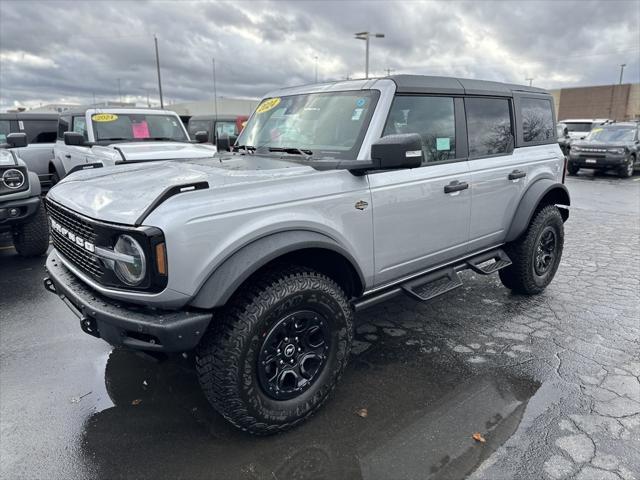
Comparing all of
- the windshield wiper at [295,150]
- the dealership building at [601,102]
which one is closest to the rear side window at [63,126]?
the windshield wiper at [295,150]

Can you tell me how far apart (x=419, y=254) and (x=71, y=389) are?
102 inches

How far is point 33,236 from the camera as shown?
19.0ft

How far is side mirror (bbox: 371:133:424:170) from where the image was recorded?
8.62 ft

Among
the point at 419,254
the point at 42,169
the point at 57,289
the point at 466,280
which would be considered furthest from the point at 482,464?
the point at 42,169

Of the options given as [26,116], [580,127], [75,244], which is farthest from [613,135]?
[75,244]

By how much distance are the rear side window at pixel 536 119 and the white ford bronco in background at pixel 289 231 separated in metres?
0.47

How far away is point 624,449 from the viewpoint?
8.01 ft

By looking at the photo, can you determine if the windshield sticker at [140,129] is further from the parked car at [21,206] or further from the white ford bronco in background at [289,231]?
the white ford bronco in background at [289,231]

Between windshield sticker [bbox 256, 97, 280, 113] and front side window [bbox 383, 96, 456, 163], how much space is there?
1143mm

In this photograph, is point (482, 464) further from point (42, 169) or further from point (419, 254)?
point (42, 169)

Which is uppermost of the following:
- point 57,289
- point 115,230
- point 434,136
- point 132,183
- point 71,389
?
point 434,136

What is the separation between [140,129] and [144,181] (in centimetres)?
614

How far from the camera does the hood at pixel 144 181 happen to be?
89.0 inches

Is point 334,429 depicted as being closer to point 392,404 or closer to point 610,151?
point 392,404
